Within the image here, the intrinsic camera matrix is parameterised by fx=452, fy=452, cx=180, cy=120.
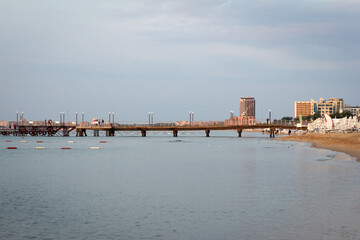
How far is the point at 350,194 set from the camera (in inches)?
1108

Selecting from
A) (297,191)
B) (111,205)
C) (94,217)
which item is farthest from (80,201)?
(297,191)

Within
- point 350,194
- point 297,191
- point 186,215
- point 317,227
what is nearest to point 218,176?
point 297,191

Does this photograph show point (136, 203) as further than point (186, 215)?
Yes

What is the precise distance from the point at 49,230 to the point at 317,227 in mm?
11492

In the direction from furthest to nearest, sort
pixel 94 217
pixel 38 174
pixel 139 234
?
pixel 38 174 → pixel 94 217 → pixel 139 234

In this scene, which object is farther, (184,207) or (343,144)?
(343,144)

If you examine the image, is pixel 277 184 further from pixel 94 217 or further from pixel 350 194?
pixel 94 217

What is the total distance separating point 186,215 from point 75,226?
558 cm

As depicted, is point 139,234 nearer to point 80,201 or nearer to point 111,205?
point 111,205

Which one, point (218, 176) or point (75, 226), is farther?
point (218, 176)

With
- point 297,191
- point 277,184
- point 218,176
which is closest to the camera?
point 297,191

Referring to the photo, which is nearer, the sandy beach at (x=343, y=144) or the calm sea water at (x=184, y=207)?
the calm sea water at (x=184, y=207)

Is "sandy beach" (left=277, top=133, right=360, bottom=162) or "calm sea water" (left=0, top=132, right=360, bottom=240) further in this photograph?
"sandy beach" (left=277, top=133, right=360, bottom=162)

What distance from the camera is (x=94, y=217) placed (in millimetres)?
22359
